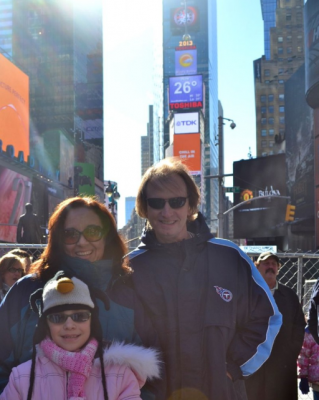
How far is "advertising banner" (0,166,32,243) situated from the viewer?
3567 centimetres

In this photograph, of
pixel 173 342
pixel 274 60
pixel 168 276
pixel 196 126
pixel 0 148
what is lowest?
pixel 173 342

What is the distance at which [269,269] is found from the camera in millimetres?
5590

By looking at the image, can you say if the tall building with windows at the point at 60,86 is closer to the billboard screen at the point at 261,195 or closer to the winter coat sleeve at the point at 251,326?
the billboard screen at the point at 261,195

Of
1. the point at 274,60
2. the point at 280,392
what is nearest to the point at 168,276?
the point at 280,392

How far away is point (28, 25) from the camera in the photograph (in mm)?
71812

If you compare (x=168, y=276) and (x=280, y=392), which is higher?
(x=168, y=276)

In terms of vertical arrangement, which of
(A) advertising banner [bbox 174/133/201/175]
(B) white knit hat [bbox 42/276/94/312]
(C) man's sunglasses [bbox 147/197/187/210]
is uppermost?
(A) advertising banner [bbox 174/133/201/175]

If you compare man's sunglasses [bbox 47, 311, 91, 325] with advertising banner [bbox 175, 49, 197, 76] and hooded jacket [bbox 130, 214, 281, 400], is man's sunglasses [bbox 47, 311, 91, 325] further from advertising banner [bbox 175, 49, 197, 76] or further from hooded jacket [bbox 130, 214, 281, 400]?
advertising banner [bbox 175, 49, 197, 76]

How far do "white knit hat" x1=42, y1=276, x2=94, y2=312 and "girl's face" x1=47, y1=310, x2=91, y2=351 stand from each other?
0.17 ft

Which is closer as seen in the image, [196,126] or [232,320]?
[232,320]

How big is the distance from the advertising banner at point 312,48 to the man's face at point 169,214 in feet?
109

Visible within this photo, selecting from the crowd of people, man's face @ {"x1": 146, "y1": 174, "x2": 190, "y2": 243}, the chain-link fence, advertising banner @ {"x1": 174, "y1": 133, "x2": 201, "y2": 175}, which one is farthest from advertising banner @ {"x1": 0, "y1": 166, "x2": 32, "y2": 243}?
advertising banner @ {"x1": 174, "y1": 133, "x2": 201, "y2": 175}

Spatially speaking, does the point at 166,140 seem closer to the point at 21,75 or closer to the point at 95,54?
the point at 95,54

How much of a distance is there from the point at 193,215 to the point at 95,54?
9863 centimetres
